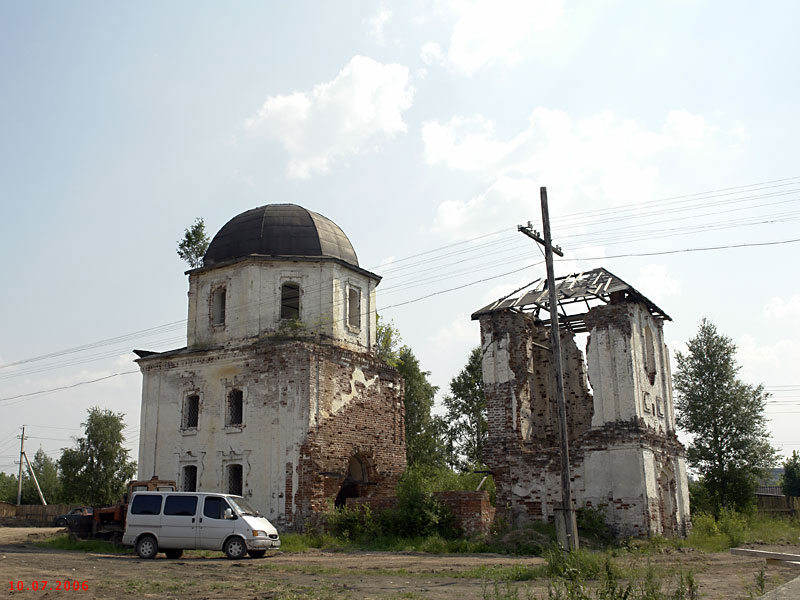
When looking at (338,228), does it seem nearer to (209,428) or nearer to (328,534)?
(209,428)

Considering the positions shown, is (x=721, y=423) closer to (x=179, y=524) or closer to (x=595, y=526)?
(x=595, y=526)

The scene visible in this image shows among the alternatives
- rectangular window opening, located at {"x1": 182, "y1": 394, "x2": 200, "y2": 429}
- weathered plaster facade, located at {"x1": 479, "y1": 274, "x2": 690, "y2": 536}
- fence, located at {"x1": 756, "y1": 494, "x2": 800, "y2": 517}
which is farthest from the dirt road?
fence, located at {"x1": 756, "y1": 494, "x2": 800, "y2": 517}

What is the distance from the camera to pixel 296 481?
835 inches

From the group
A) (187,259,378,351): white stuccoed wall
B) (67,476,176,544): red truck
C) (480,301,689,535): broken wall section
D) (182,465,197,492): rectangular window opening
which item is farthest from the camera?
(187,259,378,351): white stuccoed wall

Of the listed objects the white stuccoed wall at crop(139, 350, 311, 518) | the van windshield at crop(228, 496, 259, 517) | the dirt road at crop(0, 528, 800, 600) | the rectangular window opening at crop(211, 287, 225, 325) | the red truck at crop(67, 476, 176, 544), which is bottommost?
the dirt road at crop(0, 528, 800, 600)

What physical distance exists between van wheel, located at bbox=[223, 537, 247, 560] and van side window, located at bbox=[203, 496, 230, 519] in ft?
2.00

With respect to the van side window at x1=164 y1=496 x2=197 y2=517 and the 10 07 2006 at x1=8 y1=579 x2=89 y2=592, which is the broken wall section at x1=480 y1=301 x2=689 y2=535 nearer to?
the van side window at x1=164 y1=496 x2=197 y2=517

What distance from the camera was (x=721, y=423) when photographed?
104ft

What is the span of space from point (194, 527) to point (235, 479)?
6335mm

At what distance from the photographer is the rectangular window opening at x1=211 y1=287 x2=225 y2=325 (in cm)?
2472

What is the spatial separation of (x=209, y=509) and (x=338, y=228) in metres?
12.8

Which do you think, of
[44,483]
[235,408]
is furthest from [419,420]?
[44,483]

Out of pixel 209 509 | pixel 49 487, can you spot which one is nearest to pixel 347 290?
pixel 209 509

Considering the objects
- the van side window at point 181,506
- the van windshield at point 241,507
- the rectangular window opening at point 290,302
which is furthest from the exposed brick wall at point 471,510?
the rectangular window opening at point 290,302
